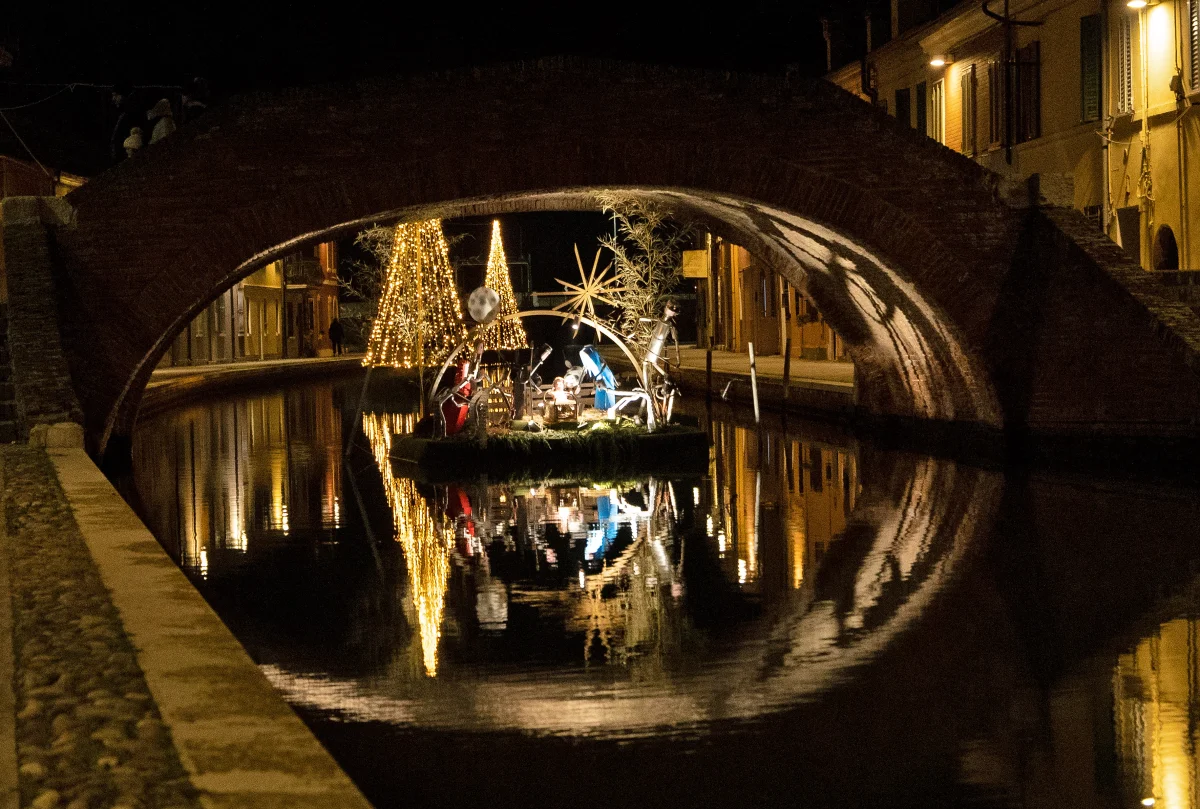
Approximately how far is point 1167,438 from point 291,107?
33.4 ft

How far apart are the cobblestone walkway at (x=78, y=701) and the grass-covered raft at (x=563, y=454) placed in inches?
428

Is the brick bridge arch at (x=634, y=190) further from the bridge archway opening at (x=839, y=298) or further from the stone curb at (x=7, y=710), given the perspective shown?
the stone curb at (x=7, y=710)

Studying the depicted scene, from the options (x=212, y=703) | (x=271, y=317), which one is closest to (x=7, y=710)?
(x=212, y=703)

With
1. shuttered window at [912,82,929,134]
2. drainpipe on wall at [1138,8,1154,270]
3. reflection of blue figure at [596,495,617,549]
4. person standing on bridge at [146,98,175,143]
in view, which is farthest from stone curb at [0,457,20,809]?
shuttered window at [912,82,929,134]

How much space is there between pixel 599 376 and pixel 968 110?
48.2ft

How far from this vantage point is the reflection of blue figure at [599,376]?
866 inches

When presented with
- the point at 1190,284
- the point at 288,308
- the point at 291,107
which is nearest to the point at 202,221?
the point at 291,107

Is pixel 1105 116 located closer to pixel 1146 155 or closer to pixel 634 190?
pixel 1146 155

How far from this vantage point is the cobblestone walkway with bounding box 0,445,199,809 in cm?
479

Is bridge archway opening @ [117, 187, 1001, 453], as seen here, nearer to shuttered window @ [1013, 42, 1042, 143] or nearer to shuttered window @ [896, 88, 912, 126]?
shuttered window @ [1013, 42, 1042, 143]

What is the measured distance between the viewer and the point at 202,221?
18.8m

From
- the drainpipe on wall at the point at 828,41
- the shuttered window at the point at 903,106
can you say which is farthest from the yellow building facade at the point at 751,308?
the drainpipe on wall at the point at 828,41

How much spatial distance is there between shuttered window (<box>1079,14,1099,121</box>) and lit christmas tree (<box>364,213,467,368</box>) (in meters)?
14.1

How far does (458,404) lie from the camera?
67.8 feet
